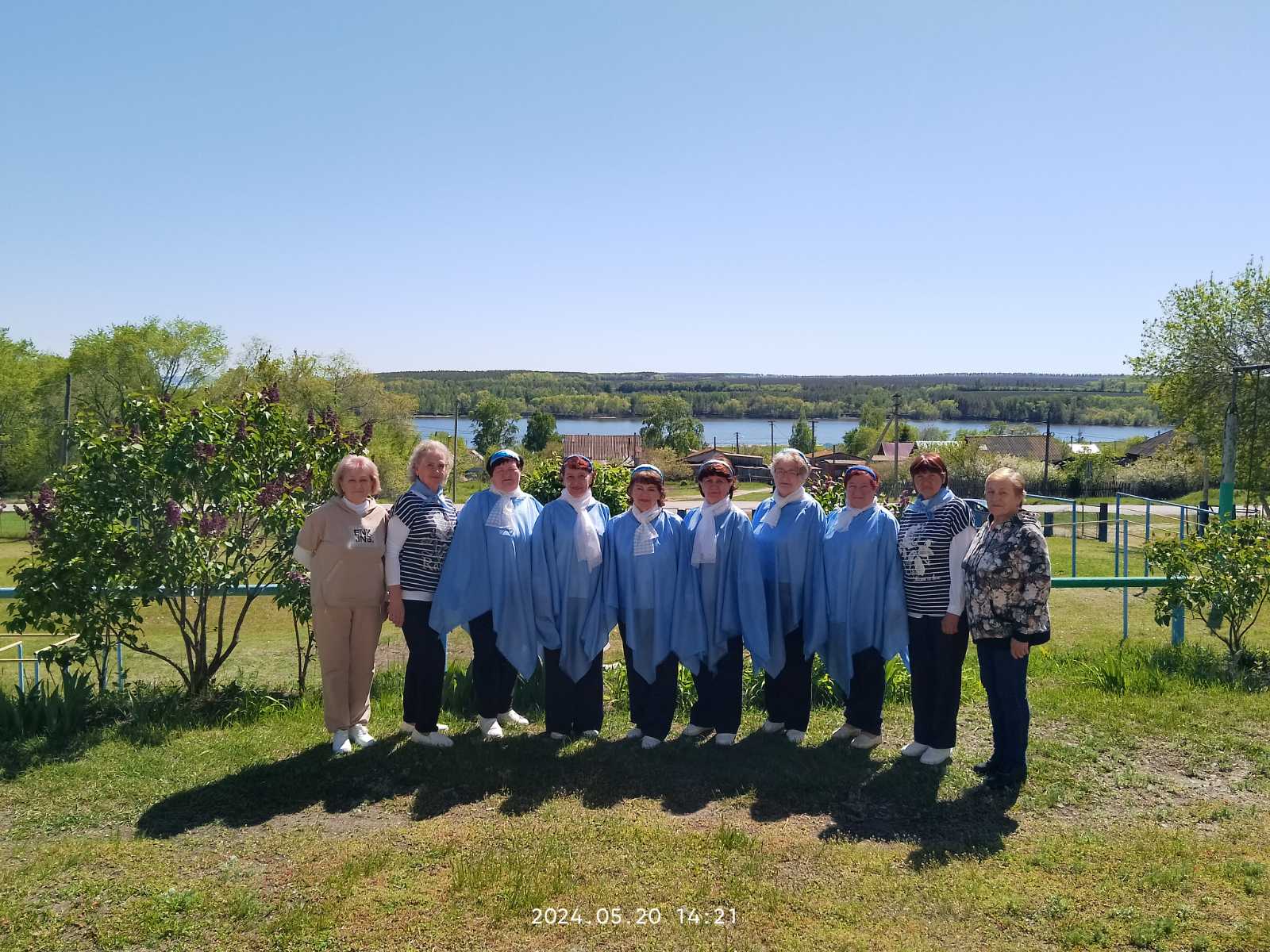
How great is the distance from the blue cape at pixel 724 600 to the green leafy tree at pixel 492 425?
85.0 meters

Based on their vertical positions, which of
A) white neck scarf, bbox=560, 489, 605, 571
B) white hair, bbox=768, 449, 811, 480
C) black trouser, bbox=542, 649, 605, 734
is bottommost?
black trouser, bbox=542, 649, 605, 734

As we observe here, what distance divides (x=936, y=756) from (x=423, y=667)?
109 inches

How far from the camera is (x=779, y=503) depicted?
204 inches

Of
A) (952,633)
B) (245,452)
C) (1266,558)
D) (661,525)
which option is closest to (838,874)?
(952,633)

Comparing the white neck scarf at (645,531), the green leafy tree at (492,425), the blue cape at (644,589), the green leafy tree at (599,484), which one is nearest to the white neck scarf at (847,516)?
the blue cape at (644,589)

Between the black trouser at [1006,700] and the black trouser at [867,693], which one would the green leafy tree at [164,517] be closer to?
the black trouser at [867,693]

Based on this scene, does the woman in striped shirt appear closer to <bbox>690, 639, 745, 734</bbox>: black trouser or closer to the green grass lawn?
the green grass lawn

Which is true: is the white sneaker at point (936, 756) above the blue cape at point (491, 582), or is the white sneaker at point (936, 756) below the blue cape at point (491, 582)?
below

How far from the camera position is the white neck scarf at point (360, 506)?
4957mm

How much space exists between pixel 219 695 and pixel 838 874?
13.9 ft

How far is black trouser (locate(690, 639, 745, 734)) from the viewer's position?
5.13 meters

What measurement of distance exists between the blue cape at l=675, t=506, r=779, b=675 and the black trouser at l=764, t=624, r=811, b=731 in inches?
8.5

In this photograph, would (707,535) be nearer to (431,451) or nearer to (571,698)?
(571,698)
